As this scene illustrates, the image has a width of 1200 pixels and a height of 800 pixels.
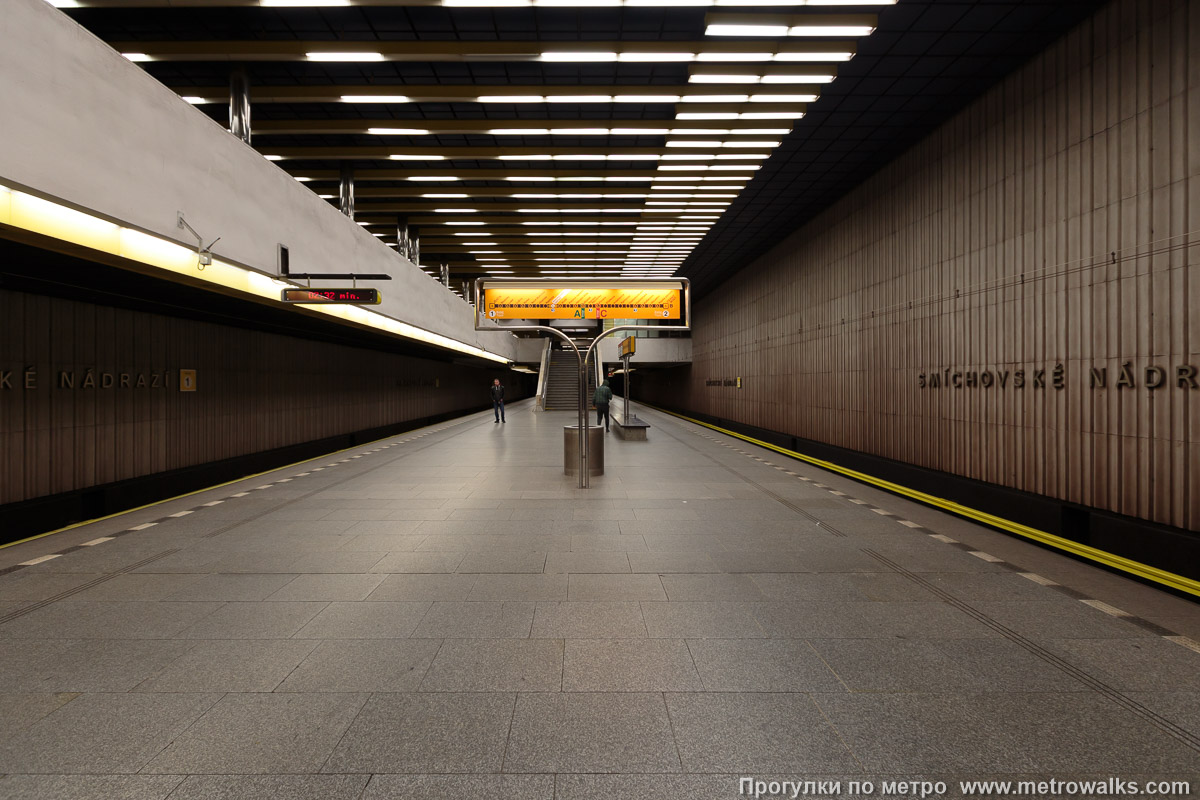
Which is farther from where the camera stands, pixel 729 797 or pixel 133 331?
pixel 133 331

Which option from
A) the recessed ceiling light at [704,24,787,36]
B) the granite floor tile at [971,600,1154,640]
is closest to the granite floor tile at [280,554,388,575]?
the granite floor tile at [971,600,1154,640]

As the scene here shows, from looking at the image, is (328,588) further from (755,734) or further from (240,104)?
(240,104)

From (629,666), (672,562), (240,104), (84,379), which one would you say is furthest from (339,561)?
(240,104)

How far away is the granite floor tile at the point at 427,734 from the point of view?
238 centimetres

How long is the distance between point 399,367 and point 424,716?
16.8 metres

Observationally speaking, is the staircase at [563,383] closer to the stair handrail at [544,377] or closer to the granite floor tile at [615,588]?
the stair handrail at [544,377]

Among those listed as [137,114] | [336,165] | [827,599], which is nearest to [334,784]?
[827,599]

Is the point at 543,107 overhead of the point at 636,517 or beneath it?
overhead

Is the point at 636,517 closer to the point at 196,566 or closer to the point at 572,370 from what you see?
the point at 196,566

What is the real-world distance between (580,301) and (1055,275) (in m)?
7.20

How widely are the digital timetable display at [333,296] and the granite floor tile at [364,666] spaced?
4.87 m

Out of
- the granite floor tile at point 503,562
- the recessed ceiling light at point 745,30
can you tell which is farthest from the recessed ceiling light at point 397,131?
the granite floor tile at point 503,562

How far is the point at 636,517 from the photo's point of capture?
6.74m

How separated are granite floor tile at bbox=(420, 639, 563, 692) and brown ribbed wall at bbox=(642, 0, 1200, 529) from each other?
555 cm
